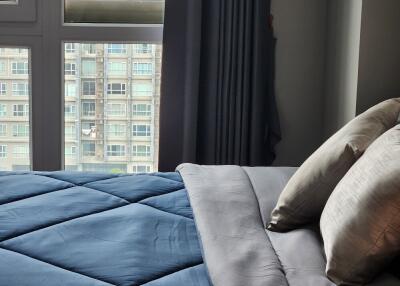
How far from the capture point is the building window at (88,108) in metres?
3.13

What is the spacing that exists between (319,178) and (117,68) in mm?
1957

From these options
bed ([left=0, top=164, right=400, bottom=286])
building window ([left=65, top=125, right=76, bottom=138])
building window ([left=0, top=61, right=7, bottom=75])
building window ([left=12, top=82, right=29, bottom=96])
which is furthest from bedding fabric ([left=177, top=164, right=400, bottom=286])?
building window ([left=0, top=61, right=7, bottom=75])

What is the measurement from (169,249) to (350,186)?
40cm

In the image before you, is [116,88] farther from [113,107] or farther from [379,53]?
[379,53]

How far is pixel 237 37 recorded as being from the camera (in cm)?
285

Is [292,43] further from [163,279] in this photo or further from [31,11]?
[163,279]

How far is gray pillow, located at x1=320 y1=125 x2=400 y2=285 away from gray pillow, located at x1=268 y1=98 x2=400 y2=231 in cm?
19

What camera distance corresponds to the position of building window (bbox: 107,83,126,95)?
312 centimetres

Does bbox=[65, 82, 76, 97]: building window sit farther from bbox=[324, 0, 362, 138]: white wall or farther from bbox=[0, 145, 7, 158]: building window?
bbox=[324, 0, 362, 138]: white wall

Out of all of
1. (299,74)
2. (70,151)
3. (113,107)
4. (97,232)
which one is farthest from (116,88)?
(97,232)

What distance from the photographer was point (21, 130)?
3.14m

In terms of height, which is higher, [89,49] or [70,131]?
[89,49]

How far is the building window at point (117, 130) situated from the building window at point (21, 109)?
1.46 feet

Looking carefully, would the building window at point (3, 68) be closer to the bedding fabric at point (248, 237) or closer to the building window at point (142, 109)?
the building window at point (142, 109)
